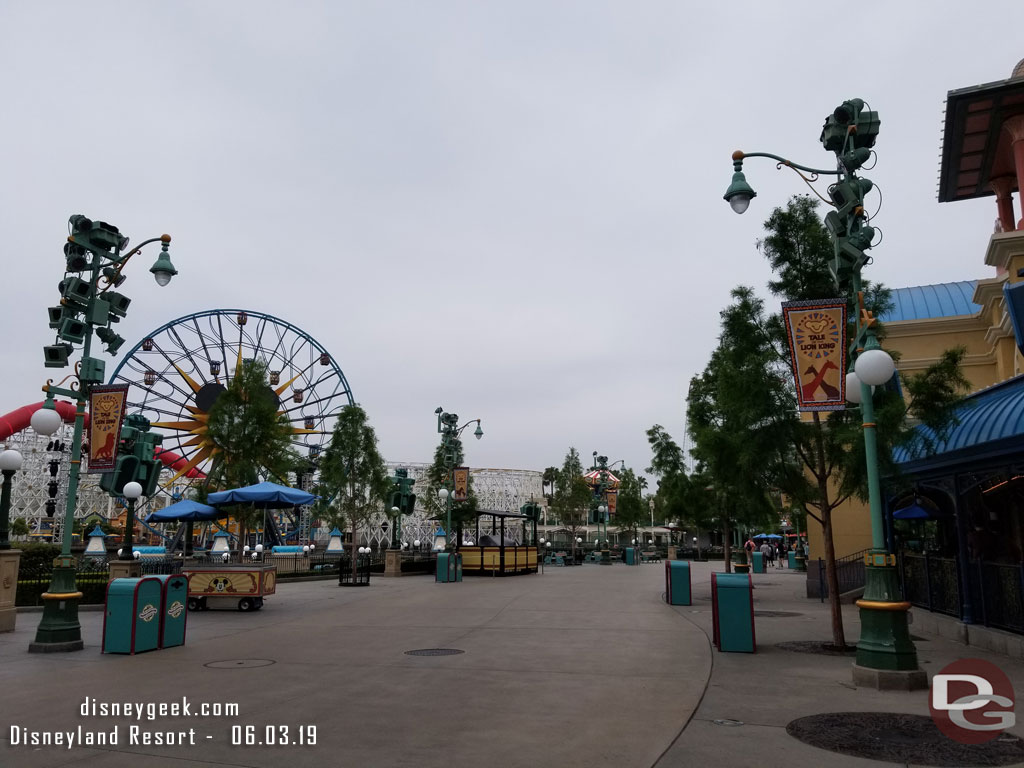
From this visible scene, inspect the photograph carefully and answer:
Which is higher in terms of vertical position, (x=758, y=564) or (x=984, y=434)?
(x=984, y=434)

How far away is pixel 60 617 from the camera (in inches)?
454

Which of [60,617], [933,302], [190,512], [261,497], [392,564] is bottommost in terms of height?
[392,564]

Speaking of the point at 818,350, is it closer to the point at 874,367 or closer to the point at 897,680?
the point at 874,367

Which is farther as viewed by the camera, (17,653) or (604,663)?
(17,653)

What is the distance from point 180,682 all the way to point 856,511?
20715 mm

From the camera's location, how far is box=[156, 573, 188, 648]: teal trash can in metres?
11.6

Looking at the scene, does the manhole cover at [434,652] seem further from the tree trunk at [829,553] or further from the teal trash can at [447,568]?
the teal trash can at [447,568]

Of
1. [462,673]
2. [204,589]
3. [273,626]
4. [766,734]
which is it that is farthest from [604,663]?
[204,589]

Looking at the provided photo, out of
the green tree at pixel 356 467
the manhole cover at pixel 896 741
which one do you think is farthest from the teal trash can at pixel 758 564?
the manhole cover at pixel 896 741

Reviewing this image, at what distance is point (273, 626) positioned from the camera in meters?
14.7

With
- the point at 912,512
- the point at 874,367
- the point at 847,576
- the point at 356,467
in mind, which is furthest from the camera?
the point at 356,467

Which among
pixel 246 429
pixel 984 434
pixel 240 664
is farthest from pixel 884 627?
pixel 246 429

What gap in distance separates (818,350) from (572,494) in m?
48.0

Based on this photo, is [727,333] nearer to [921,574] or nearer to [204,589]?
[921,574]
